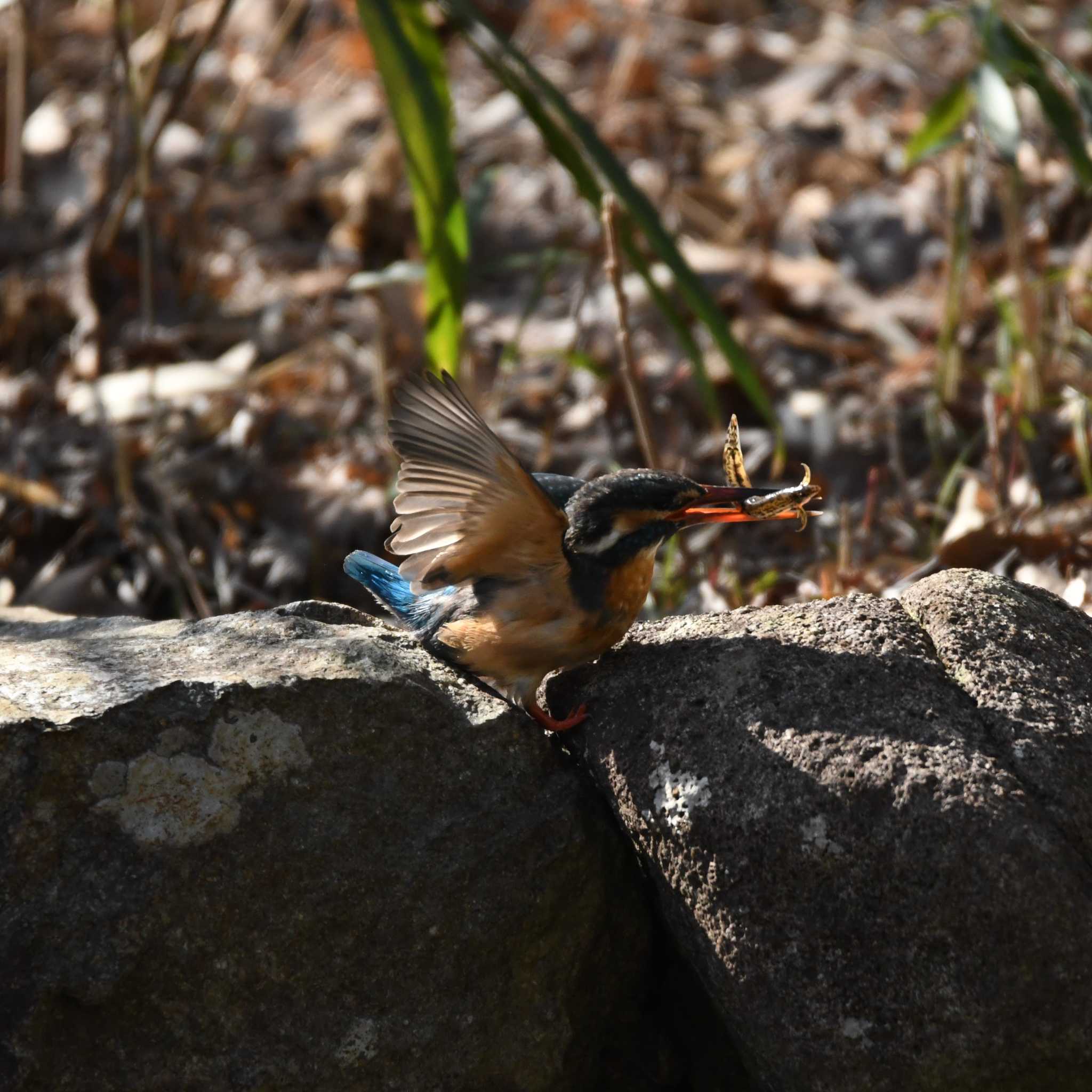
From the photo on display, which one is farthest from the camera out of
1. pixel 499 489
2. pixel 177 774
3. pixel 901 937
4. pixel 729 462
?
pixel 729 462

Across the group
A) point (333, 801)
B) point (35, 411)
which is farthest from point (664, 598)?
point (35, 411)

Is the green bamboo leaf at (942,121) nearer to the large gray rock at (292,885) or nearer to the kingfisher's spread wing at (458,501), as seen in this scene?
the kingfisher's spread wing at (458,501)

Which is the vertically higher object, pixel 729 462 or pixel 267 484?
pixel 729 462

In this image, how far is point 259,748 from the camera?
8.42 ft

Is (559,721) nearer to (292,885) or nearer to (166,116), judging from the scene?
(292,885)

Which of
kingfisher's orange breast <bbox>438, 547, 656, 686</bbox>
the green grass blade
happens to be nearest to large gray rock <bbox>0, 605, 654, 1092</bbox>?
kingfisher's orange breast <bbox>438, 547, 656, 686</bbox>

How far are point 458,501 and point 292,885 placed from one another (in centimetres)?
80

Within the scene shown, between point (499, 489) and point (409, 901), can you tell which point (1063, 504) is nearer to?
point (499, 489)

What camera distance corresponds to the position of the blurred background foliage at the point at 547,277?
4266 millimetres

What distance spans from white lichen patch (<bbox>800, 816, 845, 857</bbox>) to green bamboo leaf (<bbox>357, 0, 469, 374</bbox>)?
2.05m

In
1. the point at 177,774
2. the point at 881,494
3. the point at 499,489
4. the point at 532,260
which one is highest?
the point at 499,489

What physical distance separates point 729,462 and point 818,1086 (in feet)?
4.34

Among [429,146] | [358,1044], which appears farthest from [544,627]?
[429,146]

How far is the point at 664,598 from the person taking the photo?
14.3 feet
